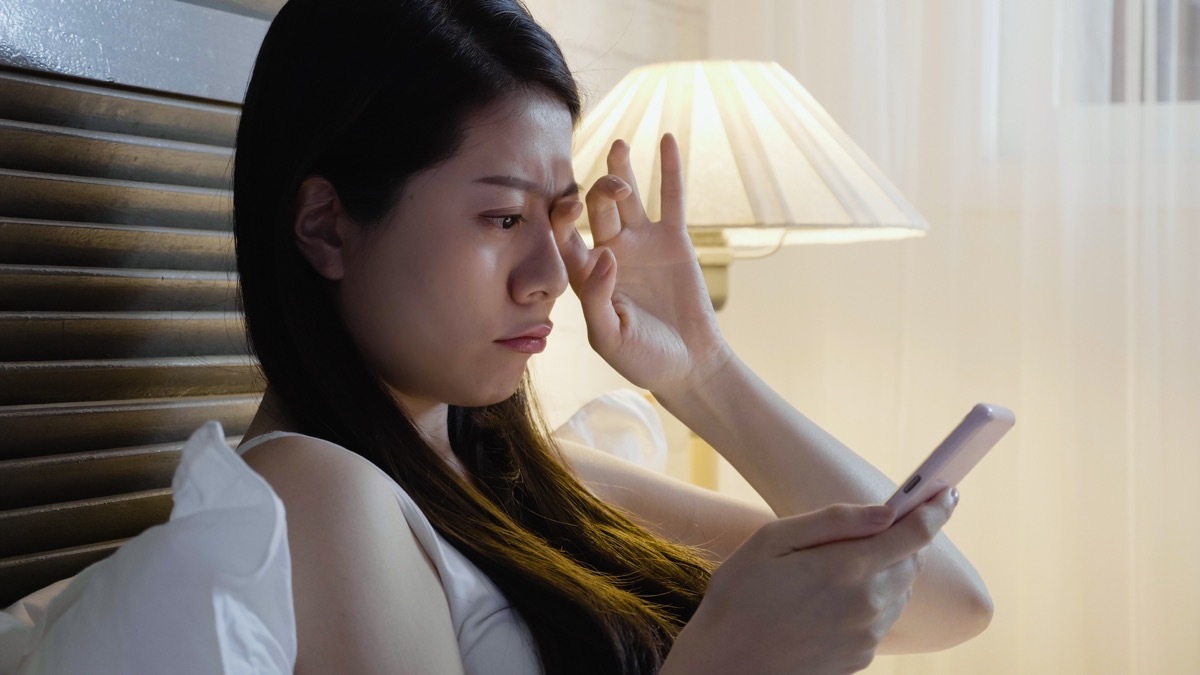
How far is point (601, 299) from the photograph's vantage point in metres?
1.09

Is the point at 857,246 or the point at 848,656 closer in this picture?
the point at 848,656

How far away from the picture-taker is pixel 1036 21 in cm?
191

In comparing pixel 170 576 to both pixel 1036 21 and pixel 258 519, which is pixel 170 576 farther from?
pixel 1036 21

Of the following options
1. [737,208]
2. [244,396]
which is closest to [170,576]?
[244,396]

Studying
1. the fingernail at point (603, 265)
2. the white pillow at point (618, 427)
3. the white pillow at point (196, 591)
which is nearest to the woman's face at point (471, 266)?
the fingernail at point (603, 265)

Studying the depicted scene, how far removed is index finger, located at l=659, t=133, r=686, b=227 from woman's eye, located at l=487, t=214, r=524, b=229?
26cm

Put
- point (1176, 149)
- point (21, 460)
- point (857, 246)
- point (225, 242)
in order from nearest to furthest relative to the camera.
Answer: point (21, 460) < point (225, 242) < point (1176, 149) < point (857, 246)

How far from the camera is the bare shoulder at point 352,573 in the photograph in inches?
29.2

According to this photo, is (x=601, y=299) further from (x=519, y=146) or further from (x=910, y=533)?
(x=910, y=533)

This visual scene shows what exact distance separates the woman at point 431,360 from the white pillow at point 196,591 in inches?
5.0

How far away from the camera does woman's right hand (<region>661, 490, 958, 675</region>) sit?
2.39ft

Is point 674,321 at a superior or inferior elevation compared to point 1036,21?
inferior

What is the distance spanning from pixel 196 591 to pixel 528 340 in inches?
16.1

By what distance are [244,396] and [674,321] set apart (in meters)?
0.44
